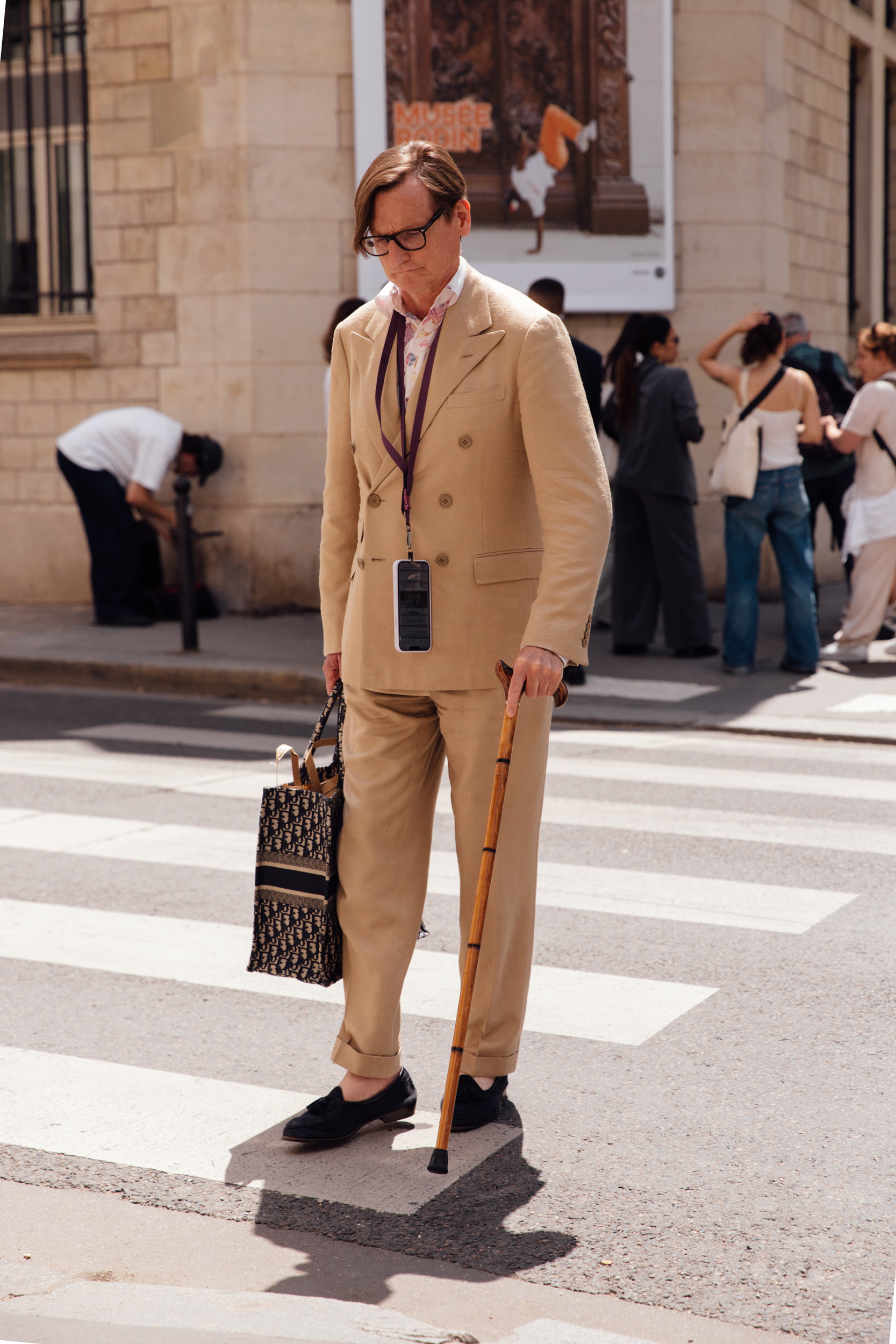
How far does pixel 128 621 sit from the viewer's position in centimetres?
1228

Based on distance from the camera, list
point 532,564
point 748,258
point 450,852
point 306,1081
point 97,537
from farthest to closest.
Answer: point 748,258 → point 97,537 → point 450,852 → point 306,1081 → point 532,564

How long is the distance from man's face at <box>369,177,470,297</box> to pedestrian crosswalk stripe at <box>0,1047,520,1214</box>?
5.89ft

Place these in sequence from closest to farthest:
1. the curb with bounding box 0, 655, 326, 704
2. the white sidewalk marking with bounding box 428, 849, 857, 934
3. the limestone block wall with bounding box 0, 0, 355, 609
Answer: the white sidewalk marking with bounding box 428, 849, 857, 934, the curb with bounding box 0, 655, 326, 704, the limestone block wall with bounding box 0, 0, 355, 609

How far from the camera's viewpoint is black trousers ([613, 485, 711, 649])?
10430mm

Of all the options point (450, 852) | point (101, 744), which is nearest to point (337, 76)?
point (101, 744)

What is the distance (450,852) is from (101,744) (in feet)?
9.51

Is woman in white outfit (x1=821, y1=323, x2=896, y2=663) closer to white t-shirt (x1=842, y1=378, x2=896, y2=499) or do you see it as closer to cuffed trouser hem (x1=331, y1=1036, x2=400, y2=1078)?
white t-shirt (x1=842, y1=378, x2=896, y2=499)

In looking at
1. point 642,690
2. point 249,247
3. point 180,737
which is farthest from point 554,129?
point 180,737

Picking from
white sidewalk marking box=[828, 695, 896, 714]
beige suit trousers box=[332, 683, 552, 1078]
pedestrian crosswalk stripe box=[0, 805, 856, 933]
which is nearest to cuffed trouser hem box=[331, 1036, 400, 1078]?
beige suit trousers box=[332, 683, 552, 1078]

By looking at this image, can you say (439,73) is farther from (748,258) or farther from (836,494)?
(836,494)

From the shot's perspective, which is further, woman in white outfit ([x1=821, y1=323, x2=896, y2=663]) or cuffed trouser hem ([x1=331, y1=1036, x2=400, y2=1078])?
woman in white outfit ([x1=821, y1=323, x2=896, y2=663])

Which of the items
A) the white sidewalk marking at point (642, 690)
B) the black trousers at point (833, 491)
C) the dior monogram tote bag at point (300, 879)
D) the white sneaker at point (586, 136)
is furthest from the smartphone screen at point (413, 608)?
the white sneaker at point (586, 136)

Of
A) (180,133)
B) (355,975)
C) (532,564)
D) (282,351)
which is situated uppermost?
(180,133)

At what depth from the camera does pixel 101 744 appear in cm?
826
